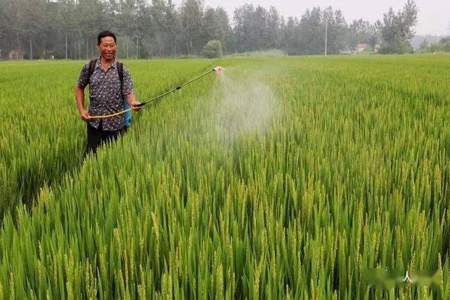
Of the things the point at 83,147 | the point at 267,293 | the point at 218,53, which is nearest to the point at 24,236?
the point at 267,293

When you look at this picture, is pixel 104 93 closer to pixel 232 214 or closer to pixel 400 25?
pixel 232 214

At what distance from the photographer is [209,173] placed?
2.00 m

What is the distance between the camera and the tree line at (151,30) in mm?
68875

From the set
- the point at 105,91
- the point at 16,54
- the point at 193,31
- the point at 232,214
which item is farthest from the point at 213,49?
the point at 232,214

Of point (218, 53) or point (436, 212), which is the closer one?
point (436, 212)

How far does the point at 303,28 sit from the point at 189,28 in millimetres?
31699

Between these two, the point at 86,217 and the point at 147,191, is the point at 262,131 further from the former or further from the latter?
the point at 86,217

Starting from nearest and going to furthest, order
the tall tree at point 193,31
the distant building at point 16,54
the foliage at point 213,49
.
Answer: the foliage at point 213,49
the distant building at point 16,54
the tall tree at point 193,31

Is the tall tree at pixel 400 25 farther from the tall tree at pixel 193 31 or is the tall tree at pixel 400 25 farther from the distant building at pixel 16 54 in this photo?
the distant building at pixel 16 54

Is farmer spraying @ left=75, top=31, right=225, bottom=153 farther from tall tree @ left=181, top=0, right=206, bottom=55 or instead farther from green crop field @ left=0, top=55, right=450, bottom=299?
tall tree @ left=181, top=0, right=206, bottom=55

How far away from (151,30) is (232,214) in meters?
82.0

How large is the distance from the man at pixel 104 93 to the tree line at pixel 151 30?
62696 millimetres

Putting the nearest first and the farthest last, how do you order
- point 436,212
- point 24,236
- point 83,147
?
point 24,236, point 436,212, point 83,147

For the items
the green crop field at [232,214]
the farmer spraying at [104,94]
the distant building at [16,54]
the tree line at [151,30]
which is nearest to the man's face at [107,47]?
the farmer spraying at [104,94]
